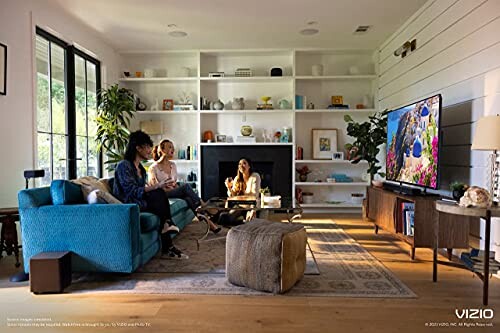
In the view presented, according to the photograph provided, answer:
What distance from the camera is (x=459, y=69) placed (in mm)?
3674

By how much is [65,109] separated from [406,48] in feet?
15.1

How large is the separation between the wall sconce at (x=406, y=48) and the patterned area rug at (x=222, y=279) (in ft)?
8.91

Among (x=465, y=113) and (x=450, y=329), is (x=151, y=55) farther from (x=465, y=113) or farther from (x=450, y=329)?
(x=450, y=329)

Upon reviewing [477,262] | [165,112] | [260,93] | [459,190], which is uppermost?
[260,93]

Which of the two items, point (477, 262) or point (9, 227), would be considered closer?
point (477, 262)

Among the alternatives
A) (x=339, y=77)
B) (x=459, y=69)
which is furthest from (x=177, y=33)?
(x=459, y=69)

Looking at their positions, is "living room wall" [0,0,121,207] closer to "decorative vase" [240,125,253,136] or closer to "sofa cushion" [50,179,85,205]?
"sofa cushion" [50,179,85,205]

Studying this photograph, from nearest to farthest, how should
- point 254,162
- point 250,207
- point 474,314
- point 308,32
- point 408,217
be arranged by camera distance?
point 474,314
point 250,207
point 408,217
point 308,32
point 254,162

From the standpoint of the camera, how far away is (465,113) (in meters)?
3.57

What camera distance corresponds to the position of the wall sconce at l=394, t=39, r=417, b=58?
479 cm

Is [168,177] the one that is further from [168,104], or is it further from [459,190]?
[459,190]

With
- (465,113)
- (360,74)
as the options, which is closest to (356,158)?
(360,74)

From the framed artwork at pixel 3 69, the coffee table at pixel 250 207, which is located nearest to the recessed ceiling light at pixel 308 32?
the coffee table at pixel 250 207

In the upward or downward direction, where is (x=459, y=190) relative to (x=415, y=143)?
downward
